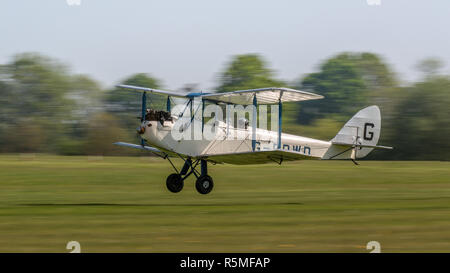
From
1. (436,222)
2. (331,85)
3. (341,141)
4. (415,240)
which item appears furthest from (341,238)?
(331,85)

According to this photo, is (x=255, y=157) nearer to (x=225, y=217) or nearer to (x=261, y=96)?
(x=261, y=96)

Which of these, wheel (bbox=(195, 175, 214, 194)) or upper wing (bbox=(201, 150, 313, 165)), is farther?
wheel (bbox=(195, 175, 214, 194))

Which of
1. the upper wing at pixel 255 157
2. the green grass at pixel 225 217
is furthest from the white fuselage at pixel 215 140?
the green grass at pixel 225 217

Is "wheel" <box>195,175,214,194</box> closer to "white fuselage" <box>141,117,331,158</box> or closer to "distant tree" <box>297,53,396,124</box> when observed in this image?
"white fuselage" <box>141,117,331,158</box>

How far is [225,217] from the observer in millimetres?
12758

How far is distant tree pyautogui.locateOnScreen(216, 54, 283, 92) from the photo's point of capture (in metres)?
70.7

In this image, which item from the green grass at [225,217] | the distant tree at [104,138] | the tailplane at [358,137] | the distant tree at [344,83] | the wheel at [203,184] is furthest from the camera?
the distant tree at [344,83]

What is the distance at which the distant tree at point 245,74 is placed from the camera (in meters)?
70.7

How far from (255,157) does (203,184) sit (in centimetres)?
173

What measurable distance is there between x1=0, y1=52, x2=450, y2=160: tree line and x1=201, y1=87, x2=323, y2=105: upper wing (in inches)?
1307

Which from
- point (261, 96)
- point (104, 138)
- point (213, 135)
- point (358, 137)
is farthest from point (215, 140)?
point (104, 138)

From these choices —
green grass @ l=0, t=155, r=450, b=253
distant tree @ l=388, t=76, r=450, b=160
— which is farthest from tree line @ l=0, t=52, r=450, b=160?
green grass @ l=0, t=155, r=450, b=253

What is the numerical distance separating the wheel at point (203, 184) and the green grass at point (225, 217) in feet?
0.79

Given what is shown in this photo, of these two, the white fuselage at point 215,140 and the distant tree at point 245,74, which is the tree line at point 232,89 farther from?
the white fuselage at point 215,140
